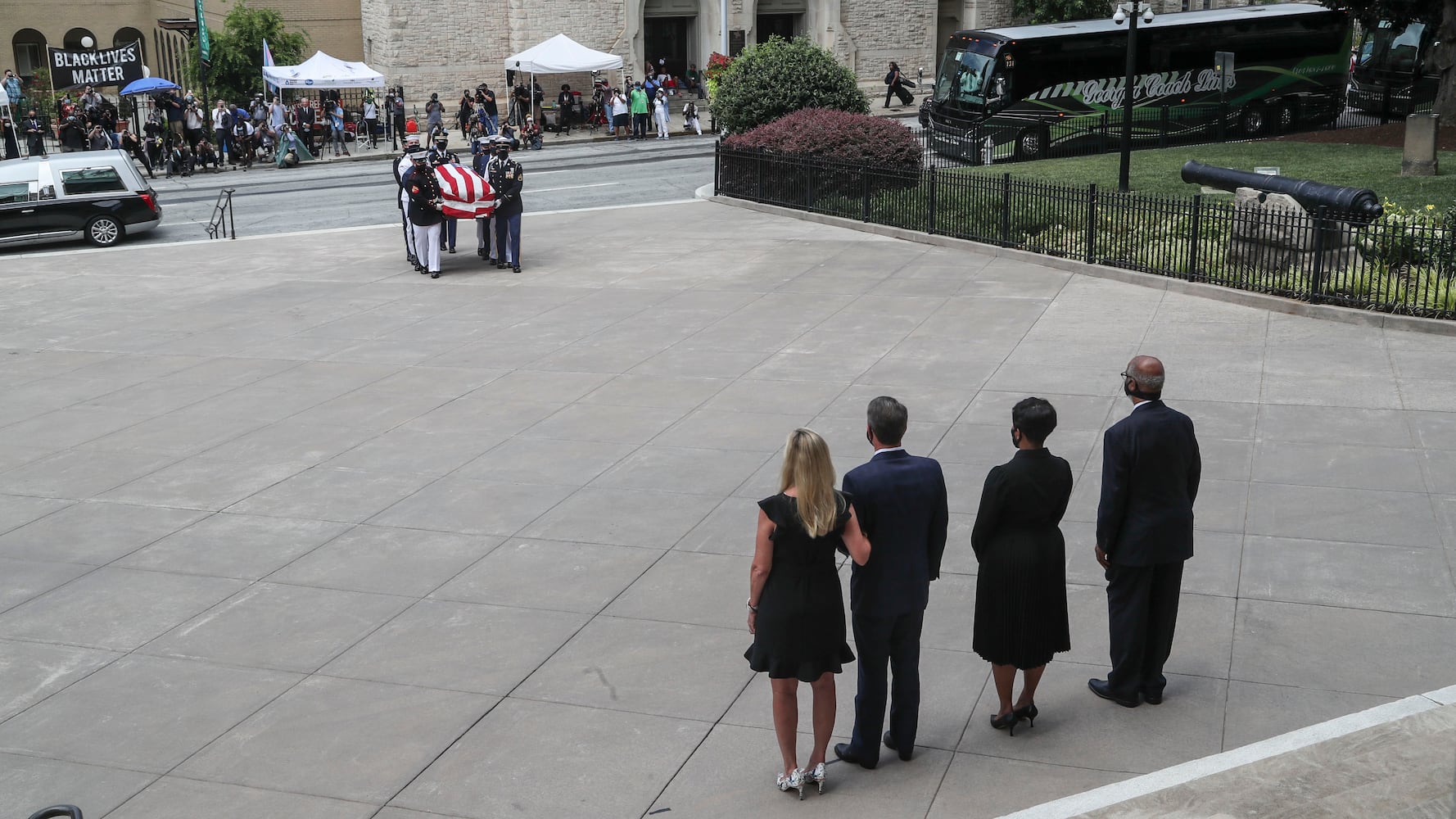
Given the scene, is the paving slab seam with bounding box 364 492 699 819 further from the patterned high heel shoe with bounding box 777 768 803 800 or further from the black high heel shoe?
the black high heel shoe

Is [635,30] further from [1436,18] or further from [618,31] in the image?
[1436,18]

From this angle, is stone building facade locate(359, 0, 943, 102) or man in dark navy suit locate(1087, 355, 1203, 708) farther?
stone building facade locate(359, 0, 943, 102)

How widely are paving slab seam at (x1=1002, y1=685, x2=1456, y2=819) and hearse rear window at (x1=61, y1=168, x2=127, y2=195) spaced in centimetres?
2063

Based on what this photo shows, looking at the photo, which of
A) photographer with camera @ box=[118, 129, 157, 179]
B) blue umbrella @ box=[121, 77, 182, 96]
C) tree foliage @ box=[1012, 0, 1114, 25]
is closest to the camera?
photographer with camera @ box=[118, 129, 157, 179]

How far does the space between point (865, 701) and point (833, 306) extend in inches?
383

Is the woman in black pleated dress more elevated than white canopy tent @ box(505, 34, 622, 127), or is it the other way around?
white canopy tent @ box(505, 34, 622, 127)

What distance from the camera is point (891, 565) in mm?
5312

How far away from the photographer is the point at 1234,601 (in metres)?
7.16

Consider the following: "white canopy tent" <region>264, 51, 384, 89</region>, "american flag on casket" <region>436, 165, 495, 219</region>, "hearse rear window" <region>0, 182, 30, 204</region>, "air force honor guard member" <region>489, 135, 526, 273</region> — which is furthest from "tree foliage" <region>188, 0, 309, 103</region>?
"american flag on casket" <region>436, 165, 495, 219</region>

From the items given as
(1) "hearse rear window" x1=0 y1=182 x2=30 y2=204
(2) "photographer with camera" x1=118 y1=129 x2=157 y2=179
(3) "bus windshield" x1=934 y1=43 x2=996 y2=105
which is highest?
(3) "bus windshield" x1=934 y1=43 x2=996 y2=105

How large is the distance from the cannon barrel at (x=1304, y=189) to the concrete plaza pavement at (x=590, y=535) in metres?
1.73

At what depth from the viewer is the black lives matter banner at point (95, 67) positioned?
1383 inches

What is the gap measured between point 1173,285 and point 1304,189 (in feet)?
7.06

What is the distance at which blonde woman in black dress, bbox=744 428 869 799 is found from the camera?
495 cm
